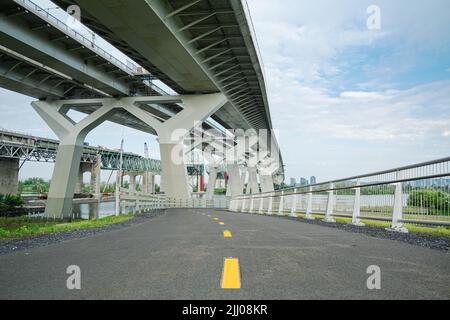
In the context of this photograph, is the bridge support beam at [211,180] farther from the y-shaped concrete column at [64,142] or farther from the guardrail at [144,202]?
the y-shaped concrete column at [64,142]

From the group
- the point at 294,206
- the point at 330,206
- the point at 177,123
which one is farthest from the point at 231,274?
the point at 177,123

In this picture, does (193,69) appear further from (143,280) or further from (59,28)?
(143,280)

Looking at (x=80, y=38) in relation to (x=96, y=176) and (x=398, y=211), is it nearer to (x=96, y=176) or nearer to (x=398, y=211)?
(x=398, y=211)

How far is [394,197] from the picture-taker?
382 inches

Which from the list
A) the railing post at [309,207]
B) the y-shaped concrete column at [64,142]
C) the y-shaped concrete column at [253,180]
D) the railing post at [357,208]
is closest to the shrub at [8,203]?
the y-shaped concrete column at [64,142]

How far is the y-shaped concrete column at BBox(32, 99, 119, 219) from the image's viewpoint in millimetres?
39781

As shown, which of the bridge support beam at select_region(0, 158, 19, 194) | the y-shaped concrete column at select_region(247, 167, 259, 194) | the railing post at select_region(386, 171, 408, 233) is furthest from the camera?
the y-shaped concrete column at select_region(247, 167, 259, 194)

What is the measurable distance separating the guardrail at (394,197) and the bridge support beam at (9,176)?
58.1 m

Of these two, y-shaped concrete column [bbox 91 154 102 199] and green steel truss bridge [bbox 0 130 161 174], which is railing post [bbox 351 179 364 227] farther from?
y-shaped concrete column [bbox 91 154 102 199]

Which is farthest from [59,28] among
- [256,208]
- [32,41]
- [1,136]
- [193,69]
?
[1,136]

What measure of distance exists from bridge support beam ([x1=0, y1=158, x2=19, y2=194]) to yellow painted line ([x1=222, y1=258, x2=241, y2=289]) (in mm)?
63943

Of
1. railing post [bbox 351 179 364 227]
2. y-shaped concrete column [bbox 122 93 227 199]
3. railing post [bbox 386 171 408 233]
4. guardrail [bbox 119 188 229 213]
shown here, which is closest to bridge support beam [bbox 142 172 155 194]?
guardrail [bbox 119 188 229 213]

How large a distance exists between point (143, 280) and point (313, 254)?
2.80m

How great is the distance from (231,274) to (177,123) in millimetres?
33514
